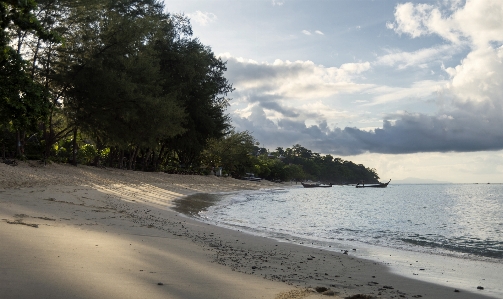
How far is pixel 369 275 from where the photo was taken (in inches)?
286

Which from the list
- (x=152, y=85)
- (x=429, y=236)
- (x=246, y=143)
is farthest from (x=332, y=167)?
(x=429, y=236)

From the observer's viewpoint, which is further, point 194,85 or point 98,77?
point 194,85

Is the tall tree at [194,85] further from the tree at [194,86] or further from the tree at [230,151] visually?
the tree at [230,151]

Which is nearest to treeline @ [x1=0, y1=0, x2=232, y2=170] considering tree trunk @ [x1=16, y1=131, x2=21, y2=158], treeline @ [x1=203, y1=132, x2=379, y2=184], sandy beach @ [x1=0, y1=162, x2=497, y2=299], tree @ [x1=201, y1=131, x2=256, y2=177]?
tree trunk @ [x1=16, y1=131, x2=21, y2=158]

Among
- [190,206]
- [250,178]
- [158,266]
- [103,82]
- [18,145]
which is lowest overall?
[190,206]

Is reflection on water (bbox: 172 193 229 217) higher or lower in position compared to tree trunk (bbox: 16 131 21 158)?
lower

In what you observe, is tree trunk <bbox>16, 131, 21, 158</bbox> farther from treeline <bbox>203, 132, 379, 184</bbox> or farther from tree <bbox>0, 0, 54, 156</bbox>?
treeline <bbox>203, 132, 379, 184</bbox>

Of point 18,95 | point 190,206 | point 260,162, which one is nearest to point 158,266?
point 18,95

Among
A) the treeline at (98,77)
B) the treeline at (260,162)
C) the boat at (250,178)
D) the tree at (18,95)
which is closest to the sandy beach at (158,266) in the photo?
the tree at (18,95)

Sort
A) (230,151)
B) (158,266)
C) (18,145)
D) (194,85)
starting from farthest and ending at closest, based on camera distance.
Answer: (230,151) < (194,85) < (18,145) < (158,266)

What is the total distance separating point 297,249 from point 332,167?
625ft

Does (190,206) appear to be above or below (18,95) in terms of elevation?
below

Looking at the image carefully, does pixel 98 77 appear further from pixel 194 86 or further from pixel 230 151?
pixel 230 151

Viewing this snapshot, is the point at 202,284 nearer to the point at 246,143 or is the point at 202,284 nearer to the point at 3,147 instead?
the point at 3,147
